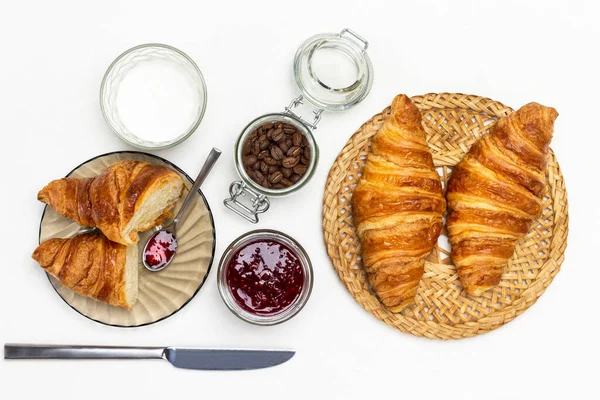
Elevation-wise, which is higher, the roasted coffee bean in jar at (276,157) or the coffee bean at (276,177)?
the roasted coffee bean in jar at (276,157)

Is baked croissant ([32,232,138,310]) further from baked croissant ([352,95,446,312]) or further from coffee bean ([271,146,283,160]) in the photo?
baked croissant ([352,95,446,312])

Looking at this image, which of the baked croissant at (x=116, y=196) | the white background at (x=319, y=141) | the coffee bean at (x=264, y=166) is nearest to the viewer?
the baked croissant at (x=116, y=196)

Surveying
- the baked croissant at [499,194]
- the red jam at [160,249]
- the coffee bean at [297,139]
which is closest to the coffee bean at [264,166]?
the coffee bean at [297,139]

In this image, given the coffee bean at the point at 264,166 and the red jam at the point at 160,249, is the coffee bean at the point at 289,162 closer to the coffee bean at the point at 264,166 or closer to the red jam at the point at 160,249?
the coffee bean at the point at 264,166

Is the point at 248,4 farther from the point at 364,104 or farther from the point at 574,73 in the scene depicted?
the point at 574,73

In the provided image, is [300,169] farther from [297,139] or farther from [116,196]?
[116,196]

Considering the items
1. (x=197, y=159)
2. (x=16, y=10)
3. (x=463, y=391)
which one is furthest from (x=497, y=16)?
(x=16, y=10)

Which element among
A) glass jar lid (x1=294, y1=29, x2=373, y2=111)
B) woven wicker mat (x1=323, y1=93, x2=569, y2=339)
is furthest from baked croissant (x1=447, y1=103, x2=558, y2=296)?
glass jar lid (x1=294, y1=29, x2=373, y2=111)

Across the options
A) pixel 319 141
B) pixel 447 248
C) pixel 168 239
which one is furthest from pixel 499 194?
pixel 168 239
